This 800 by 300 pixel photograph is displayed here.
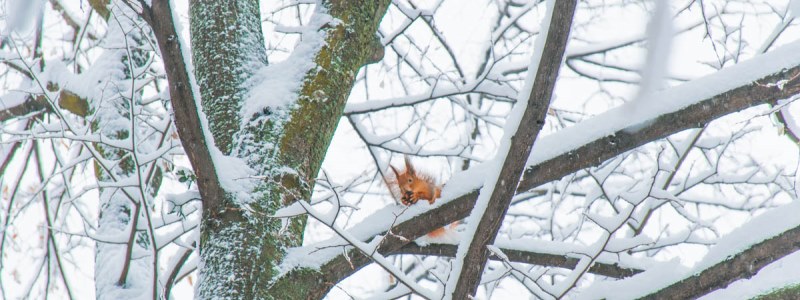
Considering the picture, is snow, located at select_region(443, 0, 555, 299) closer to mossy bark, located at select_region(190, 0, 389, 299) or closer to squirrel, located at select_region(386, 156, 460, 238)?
mossy bark, located at select_region(190, 0, 389, 299)

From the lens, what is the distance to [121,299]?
226 centimetres

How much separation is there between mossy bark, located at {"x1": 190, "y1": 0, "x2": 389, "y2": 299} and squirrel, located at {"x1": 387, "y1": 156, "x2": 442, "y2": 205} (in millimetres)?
410

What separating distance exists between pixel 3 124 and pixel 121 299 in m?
1.42

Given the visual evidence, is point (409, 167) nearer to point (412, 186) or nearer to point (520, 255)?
point (412, 186)

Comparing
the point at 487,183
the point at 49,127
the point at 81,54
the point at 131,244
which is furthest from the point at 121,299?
the point at 81,54

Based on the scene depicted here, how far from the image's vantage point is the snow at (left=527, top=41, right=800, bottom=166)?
1694 mm

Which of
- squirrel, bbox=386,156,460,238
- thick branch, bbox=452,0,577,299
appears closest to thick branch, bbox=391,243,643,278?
squirrel, bbox=386,156,460,238

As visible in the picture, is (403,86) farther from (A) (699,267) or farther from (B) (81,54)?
(A) (699,267)

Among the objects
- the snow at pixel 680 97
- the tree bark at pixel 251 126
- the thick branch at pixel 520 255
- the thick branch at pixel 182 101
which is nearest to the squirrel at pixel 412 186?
the thick branch at pixel 520 255

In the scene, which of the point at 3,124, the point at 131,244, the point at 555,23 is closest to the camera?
the point at 555,23

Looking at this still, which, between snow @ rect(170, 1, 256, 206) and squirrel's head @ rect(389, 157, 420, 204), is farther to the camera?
squirrel's head @ rect(389, 157, 420, 204)

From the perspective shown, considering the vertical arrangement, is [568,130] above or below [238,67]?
below

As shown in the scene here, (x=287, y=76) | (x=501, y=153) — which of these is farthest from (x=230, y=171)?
(x=501, y=153)

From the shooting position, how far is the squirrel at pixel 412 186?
2.38 m
